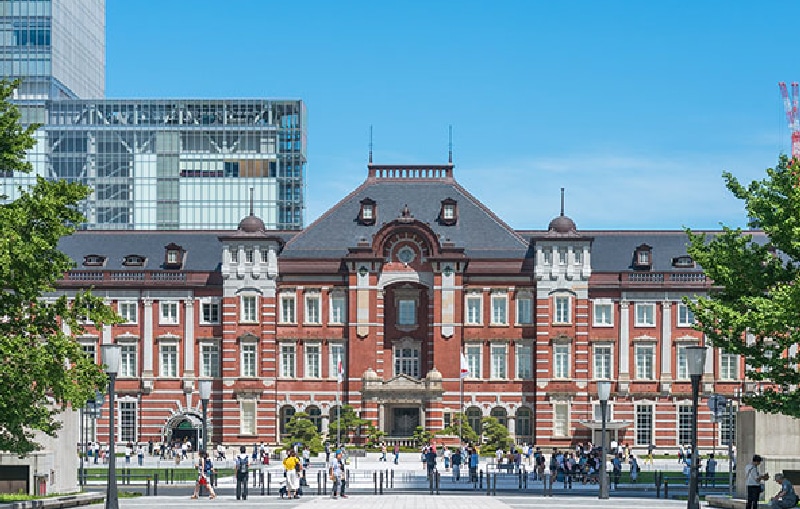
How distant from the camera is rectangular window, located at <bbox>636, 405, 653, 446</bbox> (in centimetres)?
10144

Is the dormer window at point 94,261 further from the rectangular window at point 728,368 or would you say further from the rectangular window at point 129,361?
the rectangular window at point 728,368

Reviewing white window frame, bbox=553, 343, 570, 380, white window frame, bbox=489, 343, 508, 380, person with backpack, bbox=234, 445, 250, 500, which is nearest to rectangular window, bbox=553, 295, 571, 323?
white window frame, bbox=553, 343, 570, 380

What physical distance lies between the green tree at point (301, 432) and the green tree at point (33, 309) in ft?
163

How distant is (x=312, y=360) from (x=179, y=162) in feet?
292

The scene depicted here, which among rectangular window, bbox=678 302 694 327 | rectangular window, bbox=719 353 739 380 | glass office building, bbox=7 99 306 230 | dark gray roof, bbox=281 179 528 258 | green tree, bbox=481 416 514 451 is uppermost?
glass office building, bbox=7 99 306 230

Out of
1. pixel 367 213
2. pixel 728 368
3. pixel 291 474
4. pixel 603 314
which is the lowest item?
pixel 291 474

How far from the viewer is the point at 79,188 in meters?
46.3

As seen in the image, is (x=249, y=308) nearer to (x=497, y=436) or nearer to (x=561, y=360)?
(x=497, y=436)

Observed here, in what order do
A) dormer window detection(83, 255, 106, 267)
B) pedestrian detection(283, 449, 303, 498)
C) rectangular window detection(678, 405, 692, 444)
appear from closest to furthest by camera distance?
1. pedestrian detection(283, 449, 303, 498)
2. rectangular window detection(678, 405, 692, 444)
3. dormer window detection(83, 255, 106, 267)

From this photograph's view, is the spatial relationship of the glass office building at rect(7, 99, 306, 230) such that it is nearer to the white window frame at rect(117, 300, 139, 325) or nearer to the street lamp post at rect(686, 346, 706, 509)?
the white window frame at rect(117, 300, 139, 325)

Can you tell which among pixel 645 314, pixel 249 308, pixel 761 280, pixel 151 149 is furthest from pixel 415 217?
pixel 151 149

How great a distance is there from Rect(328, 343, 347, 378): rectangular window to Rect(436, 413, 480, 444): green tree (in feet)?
28.0

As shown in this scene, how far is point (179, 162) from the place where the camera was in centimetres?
18725

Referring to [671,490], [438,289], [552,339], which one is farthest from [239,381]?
[671,490]
